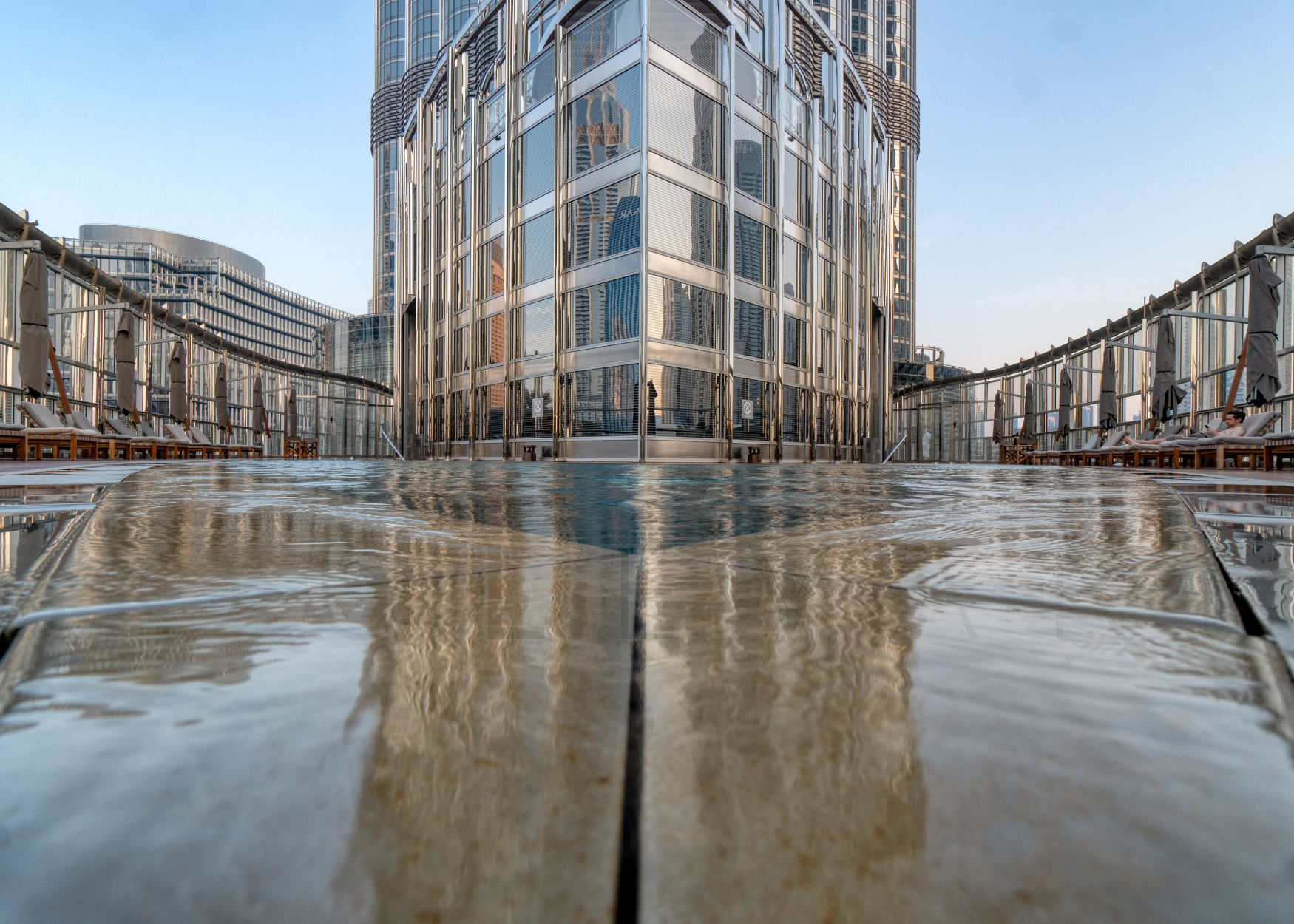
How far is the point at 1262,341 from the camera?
35.5 feet

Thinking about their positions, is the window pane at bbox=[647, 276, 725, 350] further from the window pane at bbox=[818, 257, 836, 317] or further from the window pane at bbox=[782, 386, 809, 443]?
the window pane at bbox=[818, 257, 836, 317]

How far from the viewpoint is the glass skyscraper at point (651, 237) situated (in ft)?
57.9

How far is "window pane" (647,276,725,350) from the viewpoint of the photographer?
56.8ft

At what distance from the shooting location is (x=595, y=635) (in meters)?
0.73

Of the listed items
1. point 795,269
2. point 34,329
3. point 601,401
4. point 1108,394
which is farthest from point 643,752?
point 1108,394

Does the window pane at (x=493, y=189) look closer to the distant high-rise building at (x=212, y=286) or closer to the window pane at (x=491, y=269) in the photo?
the window pane at (x=491, y=269)

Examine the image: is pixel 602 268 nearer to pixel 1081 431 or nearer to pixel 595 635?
pixel 595 635

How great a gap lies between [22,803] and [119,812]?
0.07m

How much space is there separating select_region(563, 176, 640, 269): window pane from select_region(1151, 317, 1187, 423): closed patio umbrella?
40.6 ft

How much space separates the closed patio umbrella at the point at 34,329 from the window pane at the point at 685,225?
1233 cm

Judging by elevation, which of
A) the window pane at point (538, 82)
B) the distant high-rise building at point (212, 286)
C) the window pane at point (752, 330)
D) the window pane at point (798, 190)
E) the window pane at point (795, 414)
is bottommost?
the window pane at point (795, 414)

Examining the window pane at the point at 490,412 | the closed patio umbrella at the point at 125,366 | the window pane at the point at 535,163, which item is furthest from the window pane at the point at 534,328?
the closed patio umbrella at the point at 125,366

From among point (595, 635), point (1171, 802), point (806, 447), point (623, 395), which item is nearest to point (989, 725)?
point (1171, 802)

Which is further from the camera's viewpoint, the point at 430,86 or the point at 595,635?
the point at 430,86
